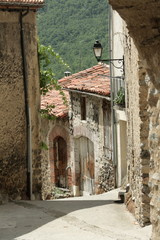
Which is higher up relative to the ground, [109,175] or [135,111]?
[135,111]

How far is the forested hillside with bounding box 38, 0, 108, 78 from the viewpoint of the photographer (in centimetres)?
2823

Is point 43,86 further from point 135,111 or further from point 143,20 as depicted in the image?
point 143,20

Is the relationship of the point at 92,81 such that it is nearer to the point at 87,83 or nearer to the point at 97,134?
the point at 87,83

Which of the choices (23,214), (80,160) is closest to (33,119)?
(23,214)

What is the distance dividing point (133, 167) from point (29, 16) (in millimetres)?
4664

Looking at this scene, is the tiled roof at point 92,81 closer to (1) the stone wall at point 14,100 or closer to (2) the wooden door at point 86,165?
(2) the wooden door at point 86,165

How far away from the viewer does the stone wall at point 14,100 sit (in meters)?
14.2

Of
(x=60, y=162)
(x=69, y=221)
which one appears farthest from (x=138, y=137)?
(x=60, y=162)

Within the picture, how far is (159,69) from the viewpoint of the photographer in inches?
187

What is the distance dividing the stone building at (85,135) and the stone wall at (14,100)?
3.63 meters

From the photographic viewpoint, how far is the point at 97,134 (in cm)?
1966

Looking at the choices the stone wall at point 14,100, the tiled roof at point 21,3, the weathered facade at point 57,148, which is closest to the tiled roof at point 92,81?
the weathered facade at point 57,148

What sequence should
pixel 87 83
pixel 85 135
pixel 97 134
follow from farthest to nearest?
pixel 85 135, pixel 87 83, pixel 97 134

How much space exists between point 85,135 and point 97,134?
1212mm
